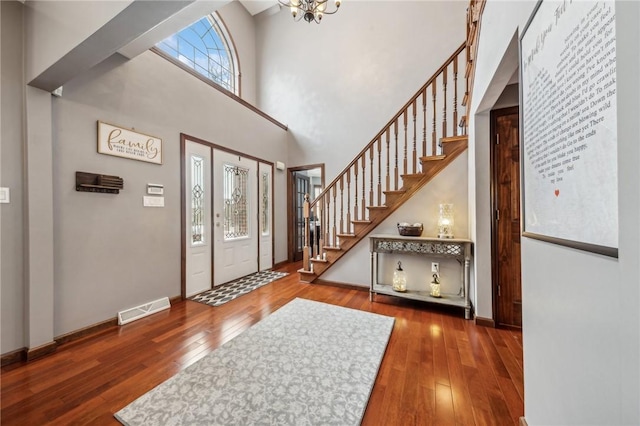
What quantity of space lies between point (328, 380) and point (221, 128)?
3601mm

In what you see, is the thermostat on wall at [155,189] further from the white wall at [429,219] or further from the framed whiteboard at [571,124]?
the framed whiteboard at [571,124]

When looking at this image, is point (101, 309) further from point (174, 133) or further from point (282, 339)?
point (174, 133)

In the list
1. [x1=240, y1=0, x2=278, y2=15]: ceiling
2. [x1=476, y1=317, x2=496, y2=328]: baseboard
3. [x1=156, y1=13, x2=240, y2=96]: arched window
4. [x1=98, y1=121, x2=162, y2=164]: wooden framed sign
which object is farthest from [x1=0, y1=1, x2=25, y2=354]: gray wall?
[x1=240, y1=0, x2=278, y2=15]: ceiling

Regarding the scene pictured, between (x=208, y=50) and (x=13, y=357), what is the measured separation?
5577mm

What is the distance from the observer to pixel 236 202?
4023mm

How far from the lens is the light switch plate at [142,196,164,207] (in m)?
2.71

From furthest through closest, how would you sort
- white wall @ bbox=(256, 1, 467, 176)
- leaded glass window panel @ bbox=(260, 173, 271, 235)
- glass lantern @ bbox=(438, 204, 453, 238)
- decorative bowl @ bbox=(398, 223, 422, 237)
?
leaded glass window panel @ bbox=(260, 173, 271, 235) < white wall @ bbox=(256, 1, 467, 176) < decorative bowl @ bbox=(398, 223, 422, 237) < glass lantern @ bbox=(438, 204, 453, 238)

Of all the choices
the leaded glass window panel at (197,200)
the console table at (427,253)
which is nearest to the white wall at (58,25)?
the leaded glass window panel at (197,200)

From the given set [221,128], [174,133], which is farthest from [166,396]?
[221,128]

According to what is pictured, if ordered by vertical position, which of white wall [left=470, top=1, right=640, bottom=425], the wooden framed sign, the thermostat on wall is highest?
the wooden framed sign

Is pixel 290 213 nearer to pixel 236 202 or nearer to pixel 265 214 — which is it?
pixel 265 214

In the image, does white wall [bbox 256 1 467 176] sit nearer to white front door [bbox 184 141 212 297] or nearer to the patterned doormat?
white front door [bbox 184 141 212 297]

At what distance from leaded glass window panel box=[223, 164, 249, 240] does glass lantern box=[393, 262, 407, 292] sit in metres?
2.65

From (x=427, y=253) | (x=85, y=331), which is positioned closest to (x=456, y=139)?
(x=427, y=253)
